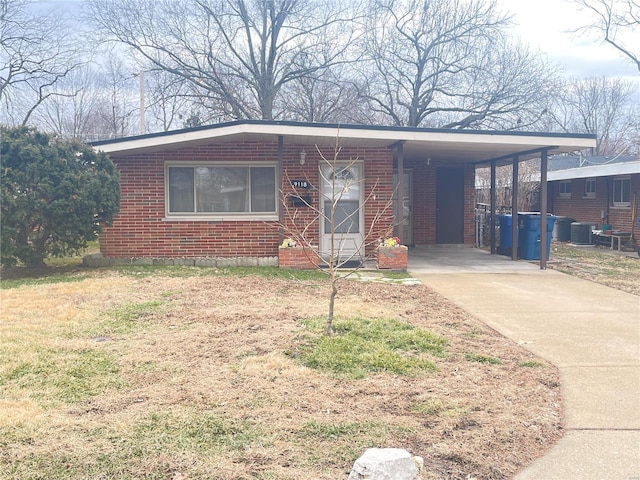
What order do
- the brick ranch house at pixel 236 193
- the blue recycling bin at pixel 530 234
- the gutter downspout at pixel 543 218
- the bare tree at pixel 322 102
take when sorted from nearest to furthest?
the brick ranch house at pixel 236 193 < the gutter downspout at pixel 543 218 < the blue recycling bin at pixel 530 234 < the bare tree at pixel 322 102

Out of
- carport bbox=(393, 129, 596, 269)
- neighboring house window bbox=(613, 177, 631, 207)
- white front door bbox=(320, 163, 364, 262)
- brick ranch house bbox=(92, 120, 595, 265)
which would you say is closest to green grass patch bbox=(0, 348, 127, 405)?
brick ranch house bbox=(92, 120, 595, 265)

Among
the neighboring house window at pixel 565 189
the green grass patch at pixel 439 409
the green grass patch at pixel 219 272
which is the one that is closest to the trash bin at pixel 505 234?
the green grass patch at pixel 219 272

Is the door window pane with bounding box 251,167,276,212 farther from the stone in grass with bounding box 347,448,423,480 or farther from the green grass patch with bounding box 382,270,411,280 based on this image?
the stone in grass with bounding box 347,448,423,480

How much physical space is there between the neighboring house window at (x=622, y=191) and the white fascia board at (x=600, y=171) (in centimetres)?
94

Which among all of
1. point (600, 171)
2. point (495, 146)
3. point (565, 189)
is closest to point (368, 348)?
point (495, 146)

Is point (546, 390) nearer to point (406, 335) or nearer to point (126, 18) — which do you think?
point (406, 335)

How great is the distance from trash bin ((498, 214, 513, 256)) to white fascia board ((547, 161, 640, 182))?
436 cm

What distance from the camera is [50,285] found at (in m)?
8.46

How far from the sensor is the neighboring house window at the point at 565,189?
2038 centimetres

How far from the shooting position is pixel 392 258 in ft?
34.4

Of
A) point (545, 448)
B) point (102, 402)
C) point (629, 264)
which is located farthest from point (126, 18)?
point (545, 448)

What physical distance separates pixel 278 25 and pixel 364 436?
24306mm

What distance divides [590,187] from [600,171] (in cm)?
→ 283

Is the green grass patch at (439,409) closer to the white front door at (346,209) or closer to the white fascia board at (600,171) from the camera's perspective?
the white front door at (346,209)
